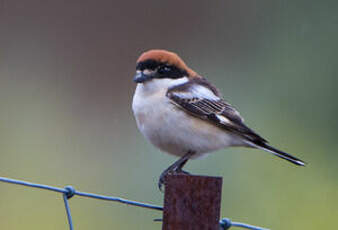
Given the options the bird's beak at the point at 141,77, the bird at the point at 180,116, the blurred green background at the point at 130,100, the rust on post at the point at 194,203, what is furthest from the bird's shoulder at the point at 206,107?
the rust on post at the point at 194,203

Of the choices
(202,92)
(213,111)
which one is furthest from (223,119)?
(202,92)

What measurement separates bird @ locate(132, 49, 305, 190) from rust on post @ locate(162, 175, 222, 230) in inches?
40.4

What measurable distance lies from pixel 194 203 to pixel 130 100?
307 centimetres

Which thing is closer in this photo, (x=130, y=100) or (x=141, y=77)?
(x=141, y=77)

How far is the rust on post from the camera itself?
1.84 m

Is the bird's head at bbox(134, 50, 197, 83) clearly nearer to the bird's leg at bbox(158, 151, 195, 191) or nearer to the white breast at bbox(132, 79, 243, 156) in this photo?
the white breast at bbox(132, 79, 243, 156)

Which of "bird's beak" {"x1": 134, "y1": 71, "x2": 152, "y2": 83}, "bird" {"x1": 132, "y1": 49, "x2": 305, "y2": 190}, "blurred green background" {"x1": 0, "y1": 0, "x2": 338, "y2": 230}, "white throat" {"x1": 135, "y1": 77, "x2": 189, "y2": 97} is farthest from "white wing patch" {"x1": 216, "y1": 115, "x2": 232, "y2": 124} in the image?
"blurred green background" {"x1": 0, "y1": 0, "x2": 338, "y2": 230}

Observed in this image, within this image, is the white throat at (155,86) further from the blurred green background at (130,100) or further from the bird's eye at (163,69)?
the blurred green background at (130,100)

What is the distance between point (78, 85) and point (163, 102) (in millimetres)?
2227

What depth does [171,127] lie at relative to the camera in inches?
114

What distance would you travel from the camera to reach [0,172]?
4.43m

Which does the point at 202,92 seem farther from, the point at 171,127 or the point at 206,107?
the point at 171,127

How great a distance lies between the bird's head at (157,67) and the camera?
3.09 m

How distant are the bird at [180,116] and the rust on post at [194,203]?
1026 millimetres
